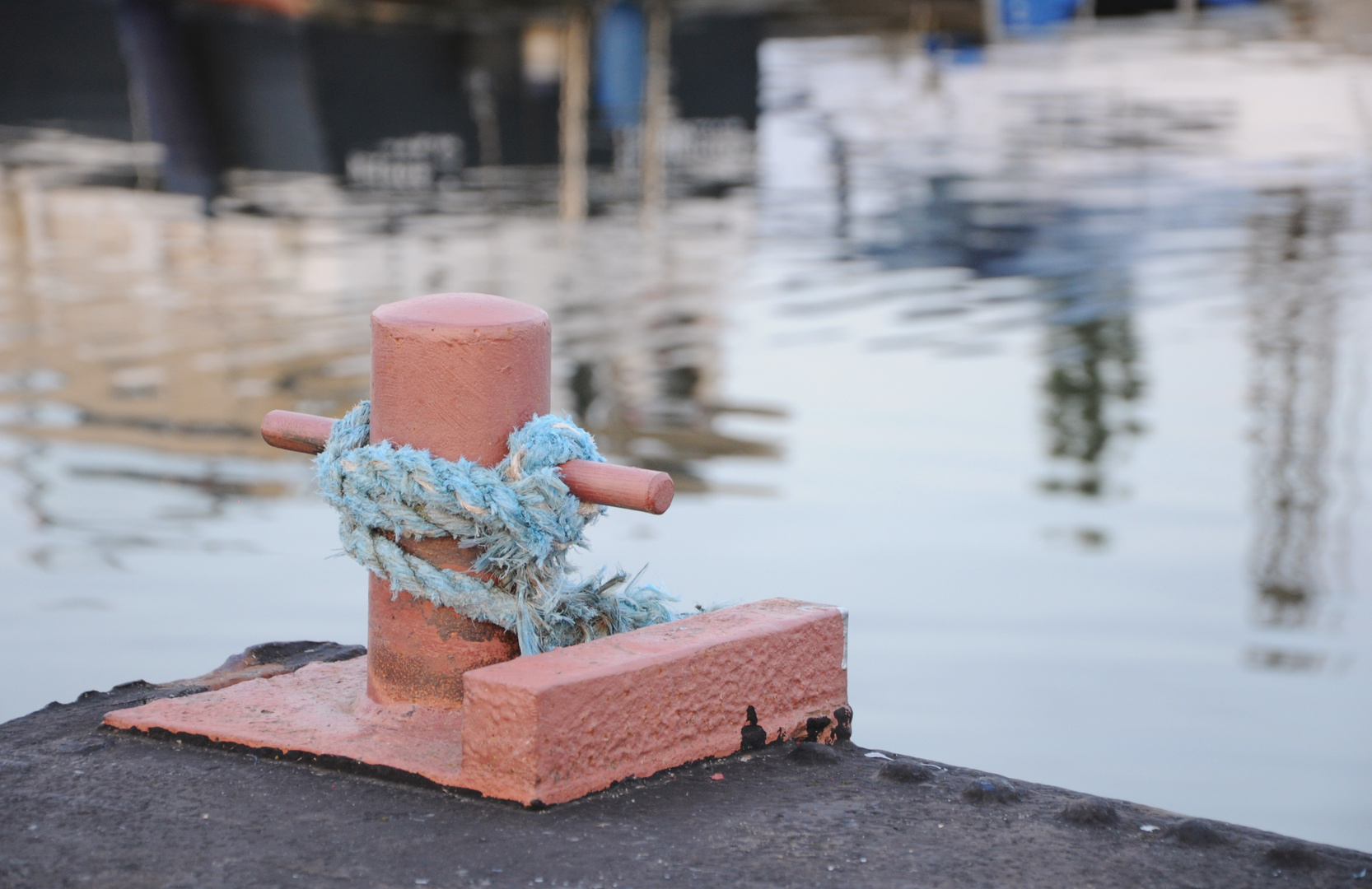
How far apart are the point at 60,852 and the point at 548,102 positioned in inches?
725

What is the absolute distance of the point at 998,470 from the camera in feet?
24.3

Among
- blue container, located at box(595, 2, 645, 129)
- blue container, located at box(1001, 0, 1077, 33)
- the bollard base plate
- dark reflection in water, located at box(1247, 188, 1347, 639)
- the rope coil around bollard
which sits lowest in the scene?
dark reflection in water, located at box(1247, 188, 1347, 639)

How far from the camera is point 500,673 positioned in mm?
2771

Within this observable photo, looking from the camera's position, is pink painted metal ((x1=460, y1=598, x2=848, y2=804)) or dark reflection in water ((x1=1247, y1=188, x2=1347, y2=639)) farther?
dark reflection in water ((x1=1247, y1=188, x2=1347, y2=639))

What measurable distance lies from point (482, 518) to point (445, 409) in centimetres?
21

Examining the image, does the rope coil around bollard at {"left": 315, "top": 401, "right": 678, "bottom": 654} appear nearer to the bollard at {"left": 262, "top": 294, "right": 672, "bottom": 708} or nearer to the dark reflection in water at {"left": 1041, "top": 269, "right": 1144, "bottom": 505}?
Answer: the bollard at {"left": 262, "top": 294, "right": 672, "bottom": 708}

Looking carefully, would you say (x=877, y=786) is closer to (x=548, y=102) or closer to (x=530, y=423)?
(x=530, y=423)

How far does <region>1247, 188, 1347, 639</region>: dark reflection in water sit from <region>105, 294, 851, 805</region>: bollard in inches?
117

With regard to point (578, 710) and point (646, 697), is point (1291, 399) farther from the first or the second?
point (578, 710)

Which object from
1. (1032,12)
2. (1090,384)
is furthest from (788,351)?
(1032,12)

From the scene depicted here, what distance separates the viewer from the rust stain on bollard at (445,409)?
2961 millimetres

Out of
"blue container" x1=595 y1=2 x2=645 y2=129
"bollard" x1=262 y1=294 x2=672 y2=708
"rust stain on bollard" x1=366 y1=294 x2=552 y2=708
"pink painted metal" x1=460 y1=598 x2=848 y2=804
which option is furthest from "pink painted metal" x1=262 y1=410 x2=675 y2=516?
"blue container" x1=595 y1=2 x2=645 y2=129

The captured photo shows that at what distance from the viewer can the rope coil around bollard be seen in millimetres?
2930

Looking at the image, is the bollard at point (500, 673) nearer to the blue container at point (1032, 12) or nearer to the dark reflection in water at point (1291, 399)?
the dark reflection in water at point (1291, 399)
